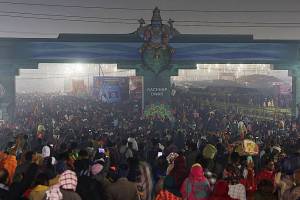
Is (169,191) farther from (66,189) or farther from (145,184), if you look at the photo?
(66,189)

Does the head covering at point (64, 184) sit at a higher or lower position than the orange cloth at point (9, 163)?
higher

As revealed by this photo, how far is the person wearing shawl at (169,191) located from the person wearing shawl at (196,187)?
0.56 ft

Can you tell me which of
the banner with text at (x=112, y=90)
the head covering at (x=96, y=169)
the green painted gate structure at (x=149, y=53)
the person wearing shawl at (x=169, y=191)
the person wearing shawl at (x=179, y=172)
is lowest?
the person wearing shawl at (x=169, y=191)

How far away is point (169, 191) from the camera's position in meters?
8.62

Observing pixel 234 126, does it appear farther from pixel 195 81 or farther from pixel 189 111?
pixel 195 81

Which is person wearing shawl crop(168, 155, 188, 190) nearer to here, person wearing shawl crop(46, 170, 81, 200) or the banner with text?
person wearing shawl crop(46, 170, 81, 200)

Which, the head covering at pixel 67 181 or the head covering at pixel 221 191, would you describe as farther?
the head covering at pixel 221 191

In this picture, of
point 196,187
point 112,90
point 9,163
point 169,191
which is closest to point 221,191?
point 196,187

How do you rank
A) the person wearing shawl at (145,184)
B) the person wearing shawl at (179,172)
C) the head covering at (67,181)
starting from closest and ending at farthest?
the head covering at (67,181) < the person wearing shawl at (145,184) < the person wearing shawl at (179,172)

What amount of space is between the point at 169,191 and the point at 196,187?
0.51m

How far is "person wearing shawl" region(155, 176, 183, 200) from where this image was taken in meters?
8.06

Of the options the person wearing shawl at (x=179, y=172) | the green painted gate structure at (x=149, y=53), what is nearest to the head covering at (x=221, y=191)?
the person wearing shawl at (x=179, y=172)

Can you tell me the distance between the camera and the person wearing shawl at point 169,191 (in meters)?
8.06

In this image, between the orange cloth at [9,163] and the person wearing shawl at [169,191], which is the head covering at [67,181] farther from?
the orange cloth at [9,163]
